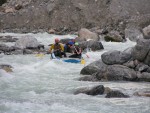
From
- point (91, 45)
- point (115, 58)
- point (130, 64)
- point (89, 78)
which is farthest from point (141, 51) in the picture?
point (91, 45)

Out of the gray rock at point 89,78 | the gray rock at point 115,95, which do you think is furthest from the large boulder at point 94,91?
the gray rock at point 89,78

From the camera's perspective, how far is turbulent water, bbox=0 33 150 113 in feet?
31.4

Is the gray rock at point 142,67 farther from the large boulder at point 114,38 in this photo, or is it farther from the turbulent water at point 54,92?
the large boulder at point 114,38

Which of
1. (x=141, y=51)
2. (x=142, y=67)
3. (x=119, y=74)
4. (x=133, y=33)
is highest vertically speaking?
(x=133, y=33)

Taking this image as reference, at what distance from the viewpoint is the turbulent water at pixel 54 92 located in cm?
956

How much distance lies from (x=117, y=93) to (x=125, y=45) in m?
13.1

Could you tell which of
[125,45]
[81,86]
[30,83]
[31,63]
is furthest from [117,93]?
[125,45]

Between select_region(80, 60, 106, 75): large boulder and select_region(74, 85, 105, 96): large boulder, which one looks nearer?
select_region(74, 85, 105, 96): large boulder

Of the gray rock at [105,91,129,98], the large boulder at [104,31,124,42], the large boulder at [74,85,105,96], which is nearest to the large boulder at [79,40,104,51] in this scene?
the large boulder at [104,31,124,42]

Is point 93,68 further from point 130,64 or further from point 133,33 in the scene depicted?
point 133,33

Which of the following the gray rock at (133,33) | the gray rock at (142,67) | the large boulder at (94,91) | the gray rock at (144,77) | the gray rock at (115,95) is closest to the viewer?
the gray rock at (115,95)

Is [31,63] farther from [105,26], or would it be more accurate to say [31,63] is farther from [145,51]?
[105,26]

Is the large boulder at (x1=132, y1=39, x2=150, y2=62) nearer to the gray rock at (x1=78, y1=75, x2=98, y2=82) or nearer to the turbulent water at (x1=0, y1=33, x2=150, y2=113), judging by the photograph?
the turbulent water at (x1=0, y1=33, x2=150, y2=113)

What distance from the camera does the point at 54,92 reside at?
37.4 ft
